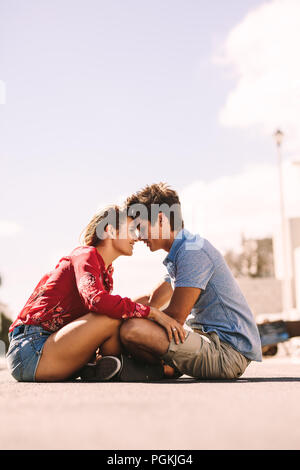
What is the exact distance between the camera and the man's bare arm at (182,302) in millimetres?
3621

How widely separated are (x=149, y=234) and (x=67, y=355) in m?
1.04

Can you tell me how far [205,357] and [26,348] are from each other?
119 centimetres

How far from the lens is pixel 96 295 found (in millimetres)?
3508

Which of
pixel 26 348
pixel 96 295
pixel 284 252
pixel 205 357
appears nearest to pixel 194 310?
pixel 205 357

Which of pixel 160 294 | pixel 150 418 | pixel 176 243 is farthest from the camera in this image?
pixel 160 294

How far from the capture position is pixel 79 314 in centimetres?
398

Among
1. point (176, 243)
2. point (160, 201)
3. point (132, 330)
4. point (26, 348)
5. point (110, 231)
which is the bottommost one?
point (26, 348)

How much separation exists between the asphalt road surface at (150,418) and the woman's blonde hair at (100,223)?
4.14ft

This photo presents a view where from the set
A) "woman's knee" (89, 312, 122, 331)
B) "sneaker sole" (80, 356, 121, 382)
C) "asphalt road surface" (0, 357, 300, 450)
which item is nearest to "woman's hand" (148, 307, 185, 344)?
"woman's knee" (89, 312, 122, 331)

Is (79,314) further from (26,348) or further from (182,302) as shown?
(182,302)

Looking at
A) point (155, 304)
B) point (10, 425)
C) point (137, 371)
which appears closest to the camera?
point (10, 425)

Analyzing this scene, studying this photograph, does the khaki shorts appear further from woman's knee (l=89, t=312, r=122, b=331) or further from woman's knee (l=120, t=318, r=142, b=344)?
woman's knee (l=89, t=312, r=122, b=331)
